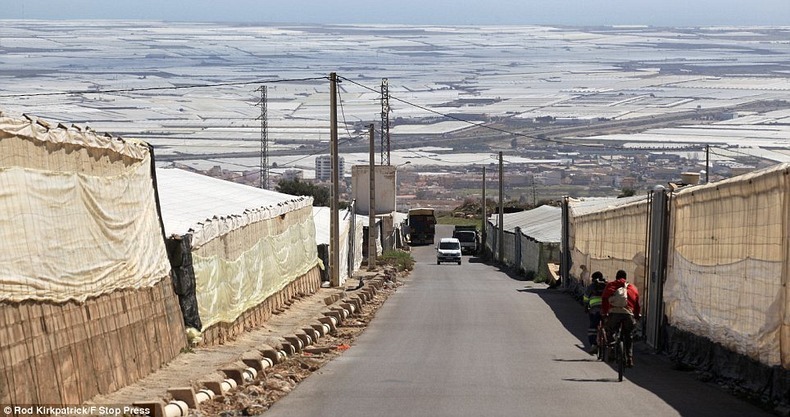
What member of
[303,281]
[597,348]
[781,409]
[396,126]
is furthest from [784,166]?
[396,126]

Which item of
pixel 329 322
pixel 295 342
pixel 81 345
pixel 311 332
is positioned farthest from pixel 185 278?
pixel 329 322

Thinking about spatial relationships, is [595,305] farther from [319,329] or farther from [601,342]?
[319,329]

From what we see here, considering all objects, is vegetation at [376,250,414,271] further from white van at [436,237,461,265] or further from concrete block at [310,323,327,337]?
concrete block at [310,323,327,337]

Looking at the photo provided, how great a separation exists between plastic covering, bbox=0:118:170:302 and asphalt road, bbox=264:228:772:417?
232cm

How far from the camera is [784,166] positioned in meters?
13.7

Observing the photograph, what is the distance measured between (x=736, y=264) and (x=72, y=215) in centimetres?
741

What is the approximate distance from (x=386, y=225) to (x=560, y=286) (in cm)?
3944

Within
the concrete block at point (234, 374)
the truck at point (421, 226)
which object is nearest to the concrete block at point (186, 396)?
the concrete block at point (234, 374)

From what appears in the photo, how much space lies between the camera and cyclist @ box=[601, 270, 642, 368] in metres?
16.8

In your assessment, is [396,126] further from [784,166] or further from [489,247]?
[784,166]

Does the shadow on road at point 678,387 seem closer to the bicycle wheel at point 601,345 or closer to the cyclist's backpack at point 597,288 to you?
the bicycle wheel at point 601,345

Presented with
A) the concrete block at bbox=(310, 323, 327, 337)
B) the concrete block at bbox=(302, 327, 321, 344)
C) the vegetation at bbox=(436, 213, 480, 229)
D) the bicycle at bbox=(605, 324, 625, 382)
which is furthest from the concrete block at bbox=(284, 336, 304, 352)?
the vegetation at bbox=(436, 213, 480, 229)

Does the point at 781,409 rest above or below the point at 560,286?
above

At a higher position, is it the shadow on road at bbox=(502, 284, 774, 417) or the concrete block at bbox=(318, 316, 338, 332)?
the shadow on road at bbox=(502, 284, 774, 417)
